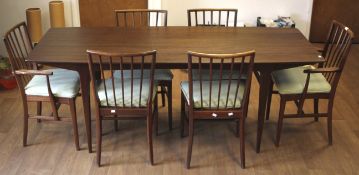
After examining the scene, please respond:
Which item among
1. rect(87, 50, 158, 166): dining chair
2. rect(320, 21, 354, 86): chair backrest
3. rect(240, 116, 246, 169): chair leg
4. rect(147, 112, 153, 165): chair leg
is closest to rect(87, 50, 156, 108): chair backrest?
rect(87, 50, 158, 166): dining chair

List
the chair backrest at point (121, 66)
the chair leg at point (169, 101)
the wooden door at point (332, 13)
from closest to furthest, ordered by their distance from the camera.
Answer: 1. the chair backrest at point (121, 66)
2. the chair leg at point (169, 101)
3. the wooden door at point (332, 13)

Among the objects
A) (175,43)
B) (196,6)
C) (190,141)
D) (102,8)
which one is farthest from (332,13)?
(190,141)

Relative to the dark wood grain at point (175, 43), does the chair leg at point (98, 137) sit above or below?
below

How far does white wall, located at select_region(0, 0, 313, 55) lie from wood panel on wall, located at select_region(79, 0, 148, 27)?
0.27 ft

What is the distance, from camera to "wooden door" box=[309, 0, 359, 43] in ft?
16.0

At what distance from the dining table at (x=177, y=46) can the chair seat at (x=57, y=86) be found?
0.15 m

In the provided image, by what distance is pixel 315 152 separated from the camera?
300 cm

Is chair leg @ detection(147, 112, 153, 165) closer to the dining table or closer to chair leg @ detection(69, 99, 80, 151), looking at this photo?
the dining table

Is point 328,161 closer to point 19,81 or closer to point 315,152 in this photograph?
point 315,152

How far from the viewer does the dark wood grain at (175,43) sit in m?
2.68

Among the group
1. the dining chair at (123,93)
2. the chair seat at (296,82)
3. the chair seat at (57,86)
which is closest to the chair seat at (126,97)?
the dining chair at (123,93)

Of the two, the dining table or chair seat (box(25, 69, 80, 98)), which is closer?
the dining table

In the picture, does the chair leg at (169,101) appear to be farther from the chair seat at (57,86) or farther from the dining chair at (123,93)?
the chair seat at (57,86)

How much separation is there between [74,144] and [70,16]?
76.0 inches
